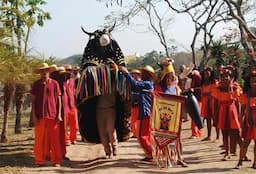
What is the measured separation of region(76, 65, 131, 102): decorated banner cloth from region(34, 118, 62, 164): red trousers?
819mm

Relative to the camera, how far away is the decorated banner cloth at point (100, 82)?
412 inches

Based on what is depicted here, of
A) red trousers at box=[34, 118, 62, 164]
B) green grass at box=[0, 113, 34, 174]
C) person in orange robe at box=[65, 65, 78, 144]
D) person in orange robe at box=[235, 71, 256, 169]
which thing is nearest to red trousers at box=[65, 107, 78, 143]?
person in orange robe at box=[65, 65, 78, 144]

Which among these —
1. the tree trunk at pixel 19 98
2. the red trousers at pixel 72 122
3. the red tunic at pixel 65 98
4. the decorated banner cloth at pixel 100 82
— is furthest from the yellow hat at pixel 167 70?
the tree trunk at pixel 19 98

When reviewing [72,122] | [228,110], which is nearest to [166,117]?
[228,110]

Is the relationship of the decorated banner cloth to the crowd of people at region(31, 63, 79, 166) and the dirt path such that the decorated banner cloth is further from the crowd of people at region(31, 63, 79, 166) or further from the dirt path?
the dirt path

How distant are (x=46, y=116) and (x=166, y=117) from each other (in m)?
2.22

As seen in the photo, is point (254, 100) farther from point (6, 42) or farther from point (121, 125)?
point (6, 42)

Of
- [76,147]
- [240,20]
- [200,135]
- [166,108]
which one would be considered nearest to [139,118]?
[166,108]

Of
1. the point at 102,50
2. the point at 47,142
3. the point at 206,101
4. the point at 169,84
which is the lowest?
the point at 47,142

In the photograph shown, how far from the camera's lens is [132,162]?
1068 centimetres

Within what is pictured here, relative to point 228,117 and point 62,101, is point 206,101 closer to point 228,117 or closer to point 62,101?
point 228,117

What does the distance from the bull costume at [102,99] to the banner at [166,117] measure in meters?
1.09

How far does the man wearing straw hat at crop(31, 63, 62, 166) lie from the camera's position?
404 inches

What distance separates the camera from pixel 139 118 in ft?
34.7
